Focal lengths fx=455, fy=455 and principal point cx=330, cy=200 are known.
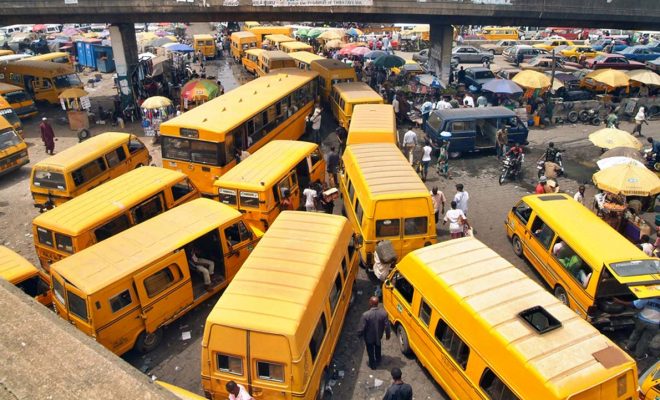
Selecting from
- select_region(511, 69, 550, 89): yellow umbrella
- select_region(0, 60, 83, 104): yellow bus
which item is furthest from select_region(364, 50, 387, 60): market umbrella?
select_region(0, 60, 83, 104): yellow bus

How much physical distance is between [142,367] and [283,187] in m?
5.79

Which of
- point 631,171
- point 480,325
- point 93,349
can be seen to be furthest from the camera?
point 631,171

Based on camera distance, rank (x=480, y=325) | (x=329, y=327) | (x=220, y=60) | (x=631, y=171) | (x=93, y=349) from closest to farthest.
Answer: (x=93, y=349) < (x=480, y=325) < (x=329, y=327) < (x=631, y=171) < (x=220, y=60)

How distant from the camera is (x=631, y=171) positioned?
493 inches

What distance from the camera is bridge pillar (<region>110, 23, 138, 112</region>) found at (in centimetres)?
2580

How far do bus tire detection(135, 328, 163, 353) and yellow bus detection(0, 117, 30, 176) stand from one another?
12.9 metres

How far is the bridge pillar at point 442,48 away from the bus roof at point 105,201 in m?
21.1

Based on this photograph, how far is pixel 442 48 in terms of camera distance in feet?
93.6

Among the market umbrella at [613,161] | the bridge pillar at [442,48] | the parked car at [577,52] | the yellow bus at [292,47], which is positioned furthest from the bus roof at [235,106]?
the parked car at [577,52]

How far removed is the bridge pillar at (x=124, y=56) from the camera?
2580cm

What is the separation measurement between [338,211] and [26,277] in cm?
879

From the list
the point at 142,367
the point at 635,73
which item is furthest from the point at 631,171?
the point at 635,73

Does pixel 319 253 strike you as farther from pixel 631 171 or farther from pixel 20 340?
pixel 631 171

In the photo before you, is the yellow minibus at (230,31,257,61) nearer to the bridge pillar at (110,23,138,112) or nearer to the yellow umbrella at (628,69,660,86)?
the bridge pillar at (110,23,138,112)
